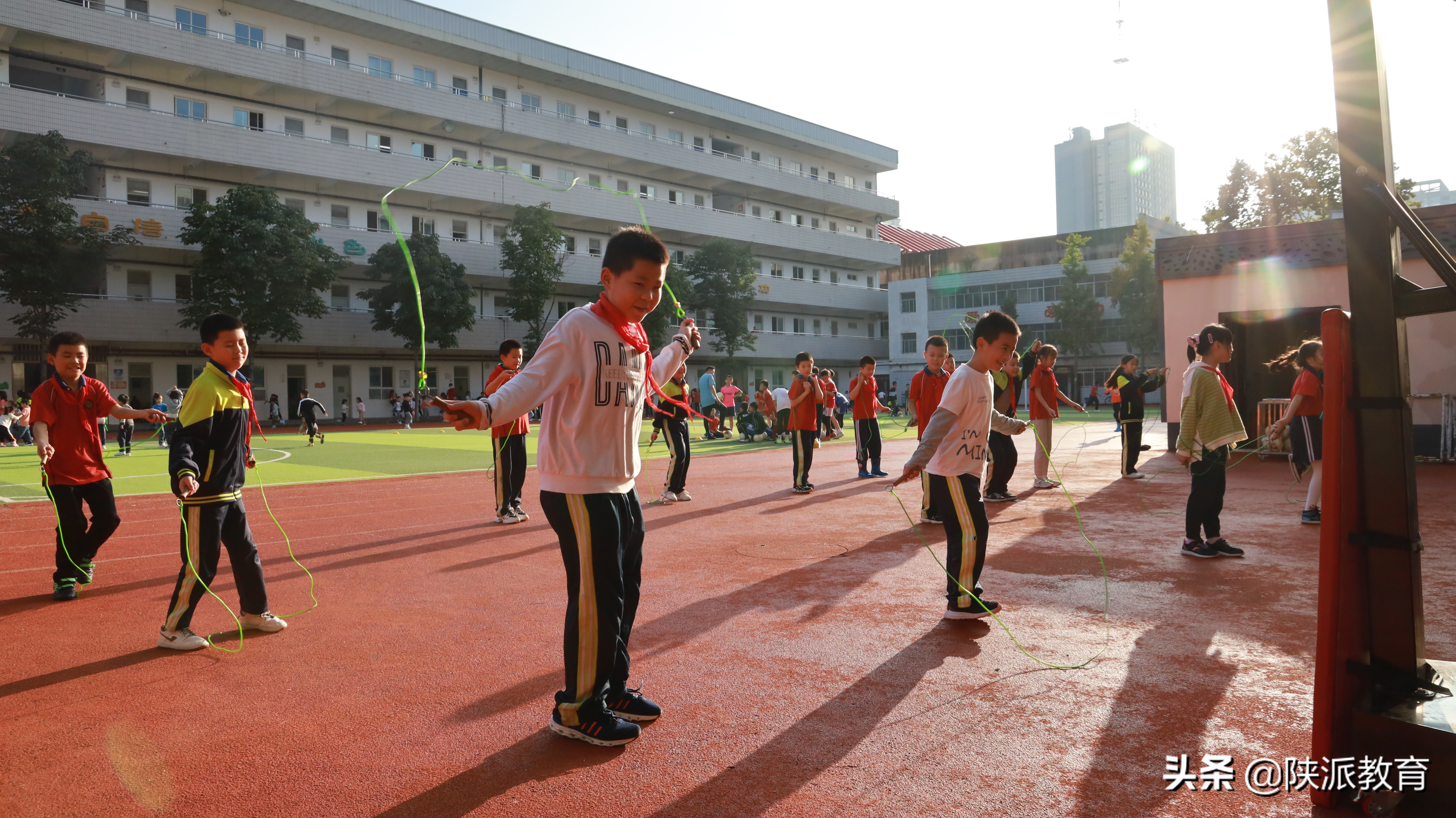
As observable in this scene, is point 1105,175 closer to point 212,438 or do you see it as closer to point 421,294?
point 421,294

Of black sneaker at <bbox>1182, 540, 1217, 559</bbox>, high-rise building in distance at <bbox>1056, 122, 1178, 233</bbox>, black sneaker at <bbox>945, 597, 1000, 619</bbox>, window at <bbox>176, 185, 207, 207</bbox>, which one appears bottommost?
black sneaker at <bbox>1182, 540, 1217, 559</bbox>

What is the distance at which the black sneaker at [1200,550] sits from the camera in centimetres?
708

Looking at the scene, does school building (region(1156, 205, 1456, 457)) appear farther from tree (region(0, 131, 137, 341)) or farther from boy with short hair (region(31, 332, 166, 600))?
tree (region(0, 131, 137, 341))

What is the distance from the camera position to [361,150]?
133ft

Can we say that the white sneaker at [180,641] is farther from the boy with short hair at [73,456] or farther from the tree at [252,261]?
the tree at [252,261]

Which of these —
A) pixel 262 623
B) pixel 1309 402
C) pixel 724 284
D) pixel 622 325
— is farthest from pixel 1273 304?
pixel 724 284

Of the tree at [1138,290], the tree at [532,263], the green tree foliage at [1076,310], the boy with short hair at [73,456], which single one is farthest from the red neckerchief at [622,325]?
the green tree foliage at [1076,310]

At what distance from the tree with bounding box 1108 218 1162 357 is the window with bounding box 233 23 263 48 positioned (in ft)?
165

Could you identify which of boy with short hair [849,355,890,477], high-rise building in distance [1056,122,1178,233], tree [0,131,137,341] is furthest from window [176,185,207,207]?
high-rise building in distance [1056,122,1178,233]

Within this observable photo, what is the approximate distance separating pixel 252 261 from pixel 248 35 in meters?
12.7

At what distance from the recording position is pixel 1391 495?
9.43 ft

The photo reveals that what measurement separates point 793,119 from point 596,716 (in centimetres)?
6176

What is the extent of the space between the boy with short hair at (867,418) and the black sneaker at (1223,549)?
19.6ft

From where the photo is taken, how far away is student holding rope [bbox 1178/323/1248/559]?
272 inches
